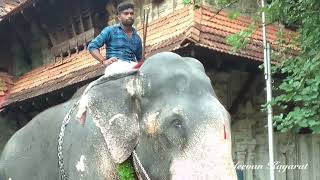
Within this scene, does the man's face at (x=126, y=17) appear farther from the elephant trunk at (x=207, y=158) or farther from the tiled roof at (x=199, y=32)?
the tiled roof at (x=199, y=32)

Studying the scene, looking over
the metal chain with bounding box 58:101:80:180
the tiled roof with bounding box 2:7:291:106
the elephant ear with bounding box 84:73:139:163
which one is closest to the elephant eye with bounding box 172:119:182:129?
the elephant ear with bounding box 84:73:139:163

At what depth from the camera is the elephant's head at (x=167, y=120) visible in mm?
2727

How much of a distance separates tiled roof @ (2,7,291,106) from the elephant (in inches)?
167

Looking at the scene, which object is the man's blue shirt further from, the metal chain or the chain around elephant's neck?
the chain around elephant's neck

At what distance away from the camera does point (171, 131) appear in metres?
2.84

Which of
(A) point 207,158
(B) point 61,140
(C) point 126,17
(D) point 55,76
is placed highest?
(C) point 126,17

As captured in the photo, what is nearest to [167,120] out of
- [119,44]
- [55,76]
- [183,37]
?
[119,44]

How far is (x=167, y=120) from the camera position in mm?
2859

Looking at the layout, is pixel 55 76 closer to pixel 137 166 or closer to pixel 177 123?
pixel 137 166

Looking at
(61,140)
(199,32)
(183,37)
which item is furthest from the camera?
(199,32)

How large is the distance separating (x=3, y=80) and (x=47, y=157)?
9.90m

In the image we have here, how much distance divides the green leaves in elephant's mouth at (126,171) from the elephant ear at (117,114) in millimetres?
60

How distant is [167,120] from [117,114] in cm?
30

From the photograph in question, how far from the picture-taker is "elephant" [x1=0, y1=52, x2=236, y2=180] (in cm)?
274
